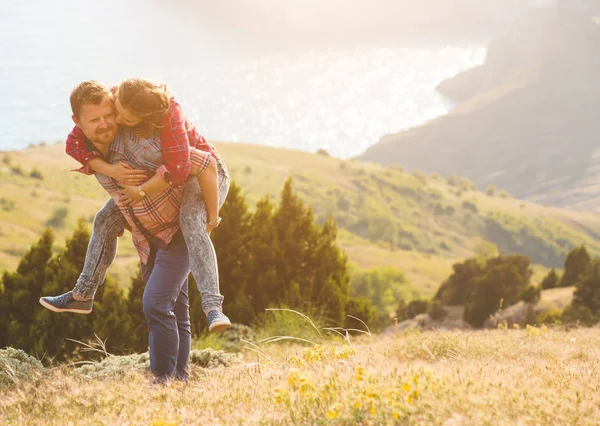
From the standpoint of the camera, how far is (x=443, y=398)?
3.11 meters

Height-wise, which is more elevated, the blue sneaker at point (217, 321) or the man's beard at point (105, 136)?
the man's beard at point (105, 136)

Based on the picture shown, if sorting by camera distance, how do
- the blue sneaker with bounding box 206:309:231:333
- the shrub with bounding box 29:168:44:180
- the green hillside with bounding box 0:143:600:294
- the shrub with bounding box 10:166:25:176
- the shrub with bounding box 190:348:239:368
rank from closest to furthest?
1. the blue sneaker with bounding box 206:309:231:333
2. the shrub with bounding box 190:348:239:368
3. the green hillside with bounding box 0:143:600:294
4. the shrub with bounding box 10:166:25:176
5. the shrub with bounding box 29:168:44:180

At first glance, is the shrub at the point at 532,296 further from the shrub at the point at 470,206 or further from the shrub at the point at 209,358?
the shrub at the point at 470,206

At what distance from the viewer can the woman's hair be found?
401 centimetres

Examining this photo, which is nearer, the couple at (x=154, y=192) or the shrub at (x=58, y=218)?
the couple at (x=154, y=192)

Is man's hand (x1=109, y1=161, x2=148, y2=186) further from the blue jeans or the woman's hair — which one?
the blue jeans

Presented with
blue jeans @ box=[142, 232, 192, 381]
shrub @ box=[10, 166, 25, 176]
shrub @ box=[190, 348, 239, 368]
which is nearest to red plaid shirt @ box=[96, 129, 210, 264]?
blue jeans @ box=[142, 232, 192, 381]

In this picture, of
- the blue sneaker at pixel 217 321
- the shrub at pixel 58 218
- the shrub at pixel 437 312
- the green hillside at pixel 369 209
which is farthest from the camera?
the green hillside at pixel 369 209

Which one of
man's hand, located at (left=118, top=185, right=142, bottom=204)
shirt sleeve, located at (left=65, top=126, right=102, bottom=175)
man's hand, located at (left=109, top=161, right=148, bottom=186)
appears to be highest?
shirt sleeve, located at (left=65, top=126, right=102, bottom=175)

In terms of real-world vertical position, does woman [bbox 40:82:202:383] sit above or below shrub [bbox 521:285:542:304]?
above

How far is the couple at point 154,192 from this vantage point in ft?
13.6

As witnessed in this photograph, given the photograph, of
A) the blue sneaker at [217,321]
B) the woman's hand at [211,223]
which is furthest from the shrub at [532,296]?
the blue sneaker at [217,321]

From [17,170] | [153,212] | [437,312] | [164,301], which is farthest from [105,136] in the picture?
[17,170]

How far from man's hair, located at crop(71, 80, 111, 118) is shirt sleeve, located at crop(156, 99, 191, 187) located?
45 centimetres
